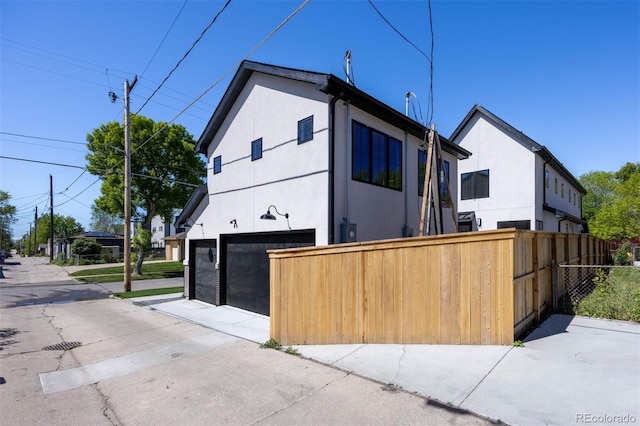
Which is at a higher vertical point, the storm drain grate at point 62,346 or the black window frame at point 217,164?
the black window frame at point 217,164

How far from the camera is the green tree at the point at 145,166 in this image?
2134 cm

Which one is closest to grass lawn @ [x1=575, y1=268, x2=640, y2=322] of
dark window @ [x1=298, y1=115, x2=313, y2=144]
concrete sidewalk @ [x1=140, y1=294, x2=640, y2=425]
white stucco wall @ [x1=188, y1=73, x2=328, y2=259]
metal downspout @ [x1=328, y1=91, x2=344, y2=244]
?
concrete sidewalk @ [x1=140, y1=294, x2=640, y2=425]

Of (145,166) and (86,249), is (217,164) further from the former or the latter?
(86,249)

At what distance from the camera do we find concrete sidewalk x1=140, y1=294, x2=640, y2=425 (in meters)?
3.56

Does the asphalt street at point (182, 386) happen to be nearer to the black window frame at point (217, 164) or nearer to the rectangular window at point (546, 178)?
the black window frame at point (217, 164)

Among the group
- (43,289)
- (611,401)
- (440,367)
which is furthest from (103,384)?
(43,289)

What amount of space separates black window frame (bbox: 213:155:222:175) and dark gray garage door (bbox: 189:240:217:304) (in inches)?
98.0

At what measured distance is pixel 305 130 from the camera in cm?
851

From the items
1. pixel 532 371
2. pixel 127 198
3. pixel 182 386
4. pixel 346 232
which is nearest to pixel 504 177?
pixel 346 232

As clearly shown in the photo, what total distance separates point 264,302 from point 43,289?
14368 millimetres

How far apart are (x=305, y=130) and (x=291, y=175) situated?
1.20 metres

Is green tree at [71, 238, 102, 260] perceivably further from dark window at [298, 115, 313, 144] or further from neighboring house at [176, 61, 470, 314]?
dark window at [298, 115, 313, 144]

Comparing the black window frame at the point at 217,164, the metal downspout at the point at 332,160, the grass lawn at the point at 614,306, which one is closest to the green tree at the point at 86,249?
the black window frame at the point at 217,164

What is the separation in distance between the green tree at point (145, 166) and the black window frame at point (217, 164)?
10.1 metres
